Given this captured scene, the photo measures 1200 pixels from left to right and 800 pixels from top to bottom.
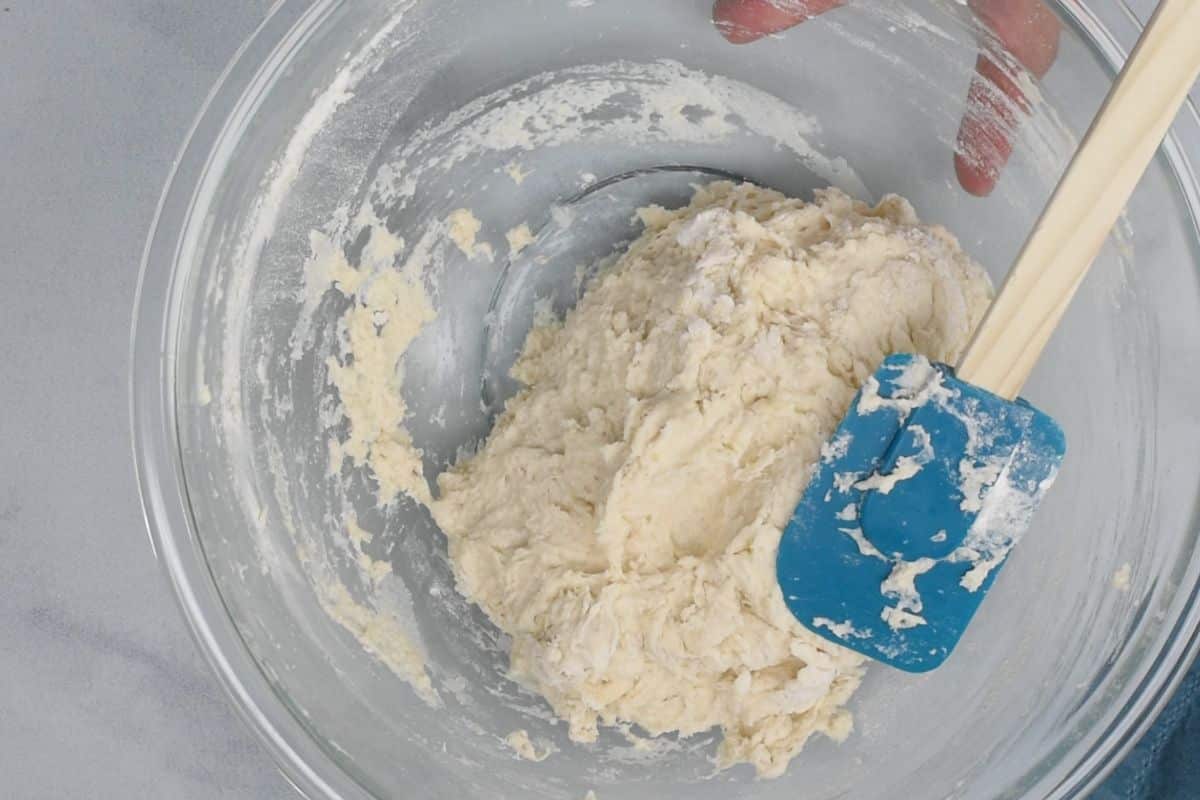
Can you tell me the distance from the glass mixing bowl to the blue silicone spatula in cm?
28

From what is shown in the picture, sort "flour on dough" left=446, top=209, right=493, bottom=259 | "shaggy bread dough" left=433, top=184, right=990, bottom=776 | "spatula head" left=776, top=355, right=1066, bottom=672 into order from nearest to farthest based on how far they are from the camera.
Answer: "spatula head" left=776, top=355, right=1066, bottom=672, "shaggy bread dough" left=433, top=184, right=990, bottom=776, "flour on dough" left=446, top=209, right=493, bottom=259

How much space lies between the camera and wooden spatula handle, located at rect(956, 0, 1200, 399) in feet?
4.03

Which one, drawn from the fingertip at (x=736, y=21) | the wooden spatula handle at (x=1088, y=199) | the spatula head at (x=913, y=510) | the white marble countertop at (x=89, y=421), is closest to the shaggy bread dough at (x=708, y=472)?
the spatula head at (x=913, y=510)

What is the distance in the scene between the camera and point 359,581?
1.69 m

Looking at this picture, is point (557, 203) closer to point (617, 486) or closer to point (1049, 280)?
point (617, 486)

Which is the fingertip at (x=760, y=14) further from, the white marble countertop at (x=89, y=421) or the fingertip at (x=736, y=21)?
the white marble countertop at (x=89, y=421)

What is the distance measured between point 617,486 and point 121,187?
1.08 m

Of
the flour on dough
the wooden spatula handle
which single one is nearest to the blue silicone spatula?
the wooden spatula handle

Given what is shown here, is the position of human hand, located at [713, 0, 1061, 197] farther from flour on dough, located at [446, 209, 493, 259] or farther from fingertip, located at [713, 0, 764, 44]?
flour on dough, located at [446, 209, 493, 259]

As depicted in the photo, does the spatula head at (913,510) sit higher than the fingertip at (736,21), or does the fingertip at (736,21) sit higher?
the fingertip at (736,21)

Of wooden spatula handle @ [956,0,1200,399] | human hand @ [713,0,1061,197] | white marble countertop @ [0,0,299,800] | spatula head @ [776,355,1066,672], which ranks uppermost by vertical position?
human hand @ [713,0,1061,197]

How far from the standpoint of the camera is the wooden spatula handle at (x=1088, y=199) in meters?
1.23

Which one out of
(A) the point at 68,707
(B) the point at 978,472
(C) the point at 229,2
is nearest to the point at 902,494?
(B) the point at 978,472

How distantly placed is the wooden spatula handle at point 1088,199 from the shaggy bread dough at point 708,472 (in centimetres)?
18
